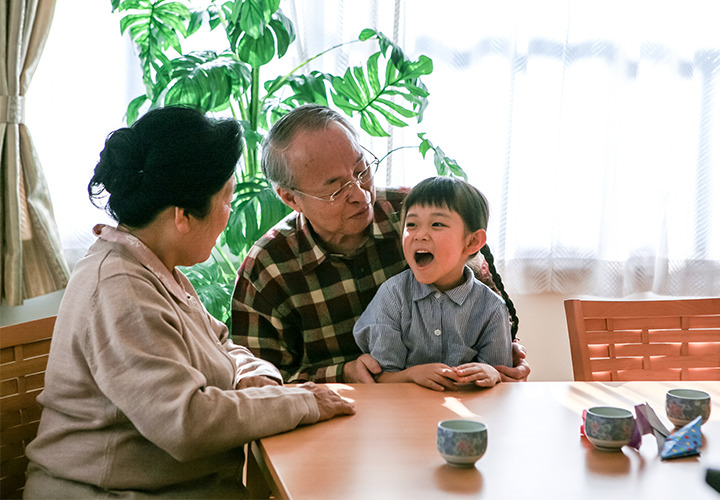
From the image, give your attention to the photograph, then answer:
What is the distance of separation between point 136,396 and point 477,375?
78cm

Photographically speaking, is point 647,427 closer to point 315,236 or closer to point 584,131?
point 315,236

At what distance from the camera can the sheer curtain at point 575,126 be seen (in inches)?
132

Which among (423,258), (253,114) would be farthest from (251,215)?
(423,258)

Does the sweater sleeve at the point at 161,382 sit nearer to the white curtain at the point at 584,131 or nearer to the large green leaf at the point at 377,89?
the large green leaf at the point at 377,89

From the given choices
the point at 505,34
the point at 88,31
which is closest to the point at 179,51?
the point at 88,31

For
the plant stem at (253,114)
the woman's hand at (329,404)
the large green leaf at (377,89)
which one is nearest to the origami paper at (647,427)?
the woman's hand at (329,404)

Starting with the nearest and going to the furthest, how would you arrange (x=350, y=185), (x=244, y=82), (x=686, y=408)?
(x=686, y=408) → (x=350, y=185) → (x=244, y=82)

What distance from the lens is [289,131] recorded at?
2211 millimetres

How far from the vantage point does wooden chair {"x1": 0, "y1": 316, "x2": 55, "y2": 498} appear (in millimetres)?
1583

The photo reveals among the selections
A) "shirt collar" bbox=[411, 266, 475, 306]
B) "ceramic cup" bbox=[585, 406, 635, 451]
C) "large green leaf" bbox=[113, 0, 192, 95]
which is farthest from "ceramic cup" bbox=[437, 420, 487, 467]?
"large green leaf" bbox=[113, 0, 192, 95]

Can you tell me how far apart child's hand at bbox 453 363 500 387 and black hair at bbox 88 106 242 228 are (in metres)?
0.67

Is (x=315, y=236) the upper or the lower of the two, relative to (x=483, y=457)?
upper

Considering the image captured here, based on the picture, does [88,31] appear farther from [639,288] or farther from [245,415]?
[639,288]

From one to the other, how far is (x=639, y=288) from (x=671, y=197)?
436 millimetres
